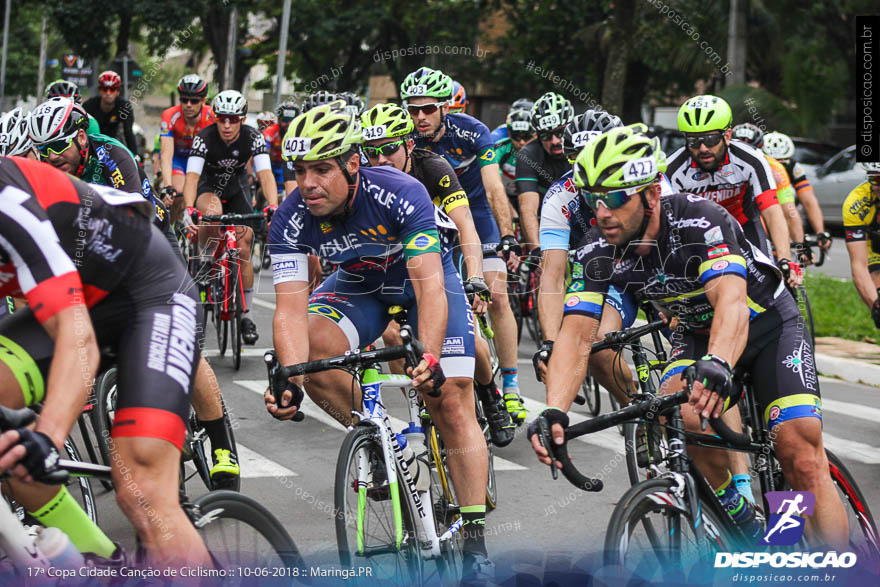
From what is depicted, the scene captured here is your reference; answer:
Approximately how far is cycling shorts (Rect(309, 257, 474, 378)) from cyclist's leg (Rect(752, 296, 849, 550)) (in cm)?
130

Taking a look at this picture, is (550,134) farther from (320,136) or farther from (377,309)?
(320,136)

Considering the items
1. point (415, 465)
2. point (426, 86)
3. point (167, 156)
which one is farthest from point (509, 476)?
point (167, 156)

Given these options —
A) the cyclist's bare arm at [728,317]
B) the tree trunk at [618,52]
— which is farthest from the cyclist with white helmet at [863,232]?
the tree trunk at [618,52]

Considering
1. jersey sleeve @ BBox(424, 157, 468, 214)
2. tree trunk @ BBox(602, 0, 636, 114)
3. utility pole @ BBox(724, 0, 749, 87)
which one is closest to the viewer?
jersey sleeve @ BBox(424, 157, 468, 214)

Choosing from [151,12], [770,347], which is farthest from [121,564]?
[151,12]

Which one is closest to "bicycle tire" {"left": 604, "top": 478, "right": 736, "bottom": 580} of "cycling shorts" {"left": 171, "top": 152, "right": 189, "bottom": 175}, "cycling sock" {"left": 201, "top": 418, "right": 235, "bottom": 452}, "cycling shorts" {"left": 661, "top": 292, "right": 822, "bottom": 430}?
"cycling shorts" {"left": 661, "top": 292, "right": 822, "bottom": 430}

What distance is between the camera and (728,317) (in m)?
4.19

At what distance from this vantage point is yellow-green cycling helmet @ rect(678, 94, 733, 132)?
7430 mm

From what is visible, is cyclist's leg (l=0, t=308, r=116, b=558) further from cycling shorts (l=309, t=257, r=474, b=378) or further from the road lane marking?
the road lane marking

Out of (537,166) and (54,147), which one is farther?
(537,166)

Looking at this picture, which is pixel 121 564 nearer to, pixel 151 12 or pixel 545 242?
pixel 545 242

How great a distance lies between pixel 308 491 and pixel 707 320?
274 centimetres

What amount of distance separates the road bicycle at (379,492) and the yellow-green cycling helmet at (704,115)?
148 inches

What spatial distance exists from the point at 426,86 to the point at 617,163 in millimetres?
4157
